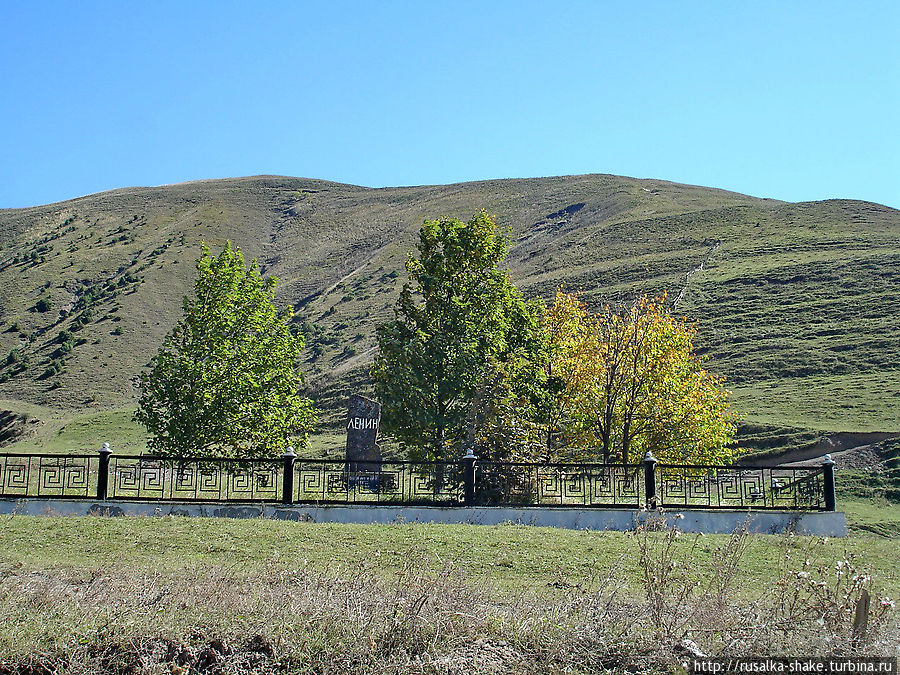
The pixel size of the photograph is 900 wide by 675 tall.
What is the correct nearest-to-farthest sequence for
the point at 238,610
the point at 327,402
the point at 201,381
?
1. the point at 238,610
2. the point at 201,381
3. the point at 327,402

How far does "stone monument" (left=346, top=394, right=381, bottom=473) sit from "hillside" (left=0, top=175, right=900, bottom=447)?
1757 centimetres

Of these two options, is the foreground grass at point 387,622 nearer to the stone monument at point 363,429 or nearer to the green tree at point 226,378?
the green tree at point 226,378

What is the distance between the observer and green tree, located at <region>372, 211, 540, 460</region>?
2152 centimetres

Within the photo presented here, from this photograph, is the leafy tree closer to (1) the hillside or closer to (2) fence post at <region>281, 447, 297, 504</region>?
(1) the hillside

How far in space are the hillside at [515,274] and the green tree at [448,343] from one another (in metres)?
18.3

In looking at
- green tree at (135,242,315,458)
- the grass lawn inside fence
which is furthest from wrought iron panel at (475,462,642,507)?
green tree at (135,242,315,458)

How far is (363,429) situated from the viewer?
91.0 ft

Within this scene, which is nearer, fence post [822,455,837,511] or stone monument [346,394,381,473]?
fence post [822,455,837,511]

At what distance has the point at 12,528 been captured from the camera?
13555 millimetres

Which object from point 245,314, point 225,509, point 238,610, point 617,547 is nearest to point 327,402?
point 245,314

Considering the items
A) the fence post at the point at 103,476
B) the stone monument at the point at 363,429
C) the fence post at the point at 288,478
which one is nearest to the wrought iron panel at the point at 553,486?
the fence post at the point at 288,478

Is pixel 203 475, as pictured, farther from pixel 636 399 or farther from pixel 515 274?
pixel 515 274

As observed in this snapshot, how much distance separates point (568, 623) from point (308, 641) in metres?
2.38

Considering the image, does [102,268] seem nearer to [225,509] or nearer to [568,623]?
[225,509]
